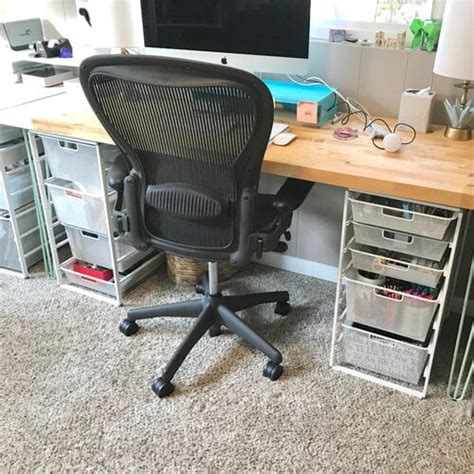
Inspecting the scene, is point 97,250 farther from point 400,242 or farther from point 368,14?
point 368,14

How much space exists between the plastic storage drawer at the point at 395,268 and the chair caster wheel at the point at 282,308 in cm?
51

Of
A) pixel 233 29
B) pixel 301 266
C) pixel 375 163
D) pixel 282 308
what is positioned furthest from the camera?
pixel 301 266

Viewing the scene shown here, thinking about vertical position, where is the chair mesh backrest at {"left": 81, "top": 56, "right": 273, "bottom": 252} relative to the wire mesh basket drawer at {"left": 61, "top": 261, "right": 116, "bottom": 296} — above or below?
above

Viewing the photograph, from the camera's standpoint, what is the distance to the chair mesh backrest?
1348mm

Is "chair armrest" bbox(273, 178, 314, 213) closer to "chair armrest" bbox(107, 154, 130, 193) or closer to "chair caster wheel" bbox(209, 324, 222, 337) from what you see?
"chair armrest" bbox(107, 154, 130, 193)

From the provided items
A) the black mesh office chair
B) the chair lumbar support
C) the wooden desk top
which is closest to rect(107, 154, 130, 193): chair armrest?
the black mesh office chair

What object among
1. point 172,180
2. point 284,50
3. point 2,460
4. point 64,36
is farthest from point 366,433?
point 64,36

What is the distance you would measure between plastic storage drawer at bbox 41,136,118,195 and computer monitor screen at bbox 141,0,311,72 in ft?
1.60

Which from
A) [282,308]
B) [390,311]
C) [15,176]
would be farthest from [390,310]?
[15,176]

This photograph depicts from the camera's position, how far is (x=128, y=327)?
2.05m

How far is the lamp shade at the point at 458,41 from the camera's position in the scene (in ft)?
5.07

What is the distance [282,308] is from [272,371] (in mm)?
376

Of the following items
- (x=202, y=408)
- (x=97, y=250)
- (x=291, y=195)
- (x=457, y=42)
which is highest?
(x=457, y=42)

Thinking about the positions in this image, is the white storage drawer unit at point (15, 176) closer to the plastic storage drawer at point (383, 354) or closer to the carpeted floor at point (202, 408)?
the carpeted floor at point (202, 408)
